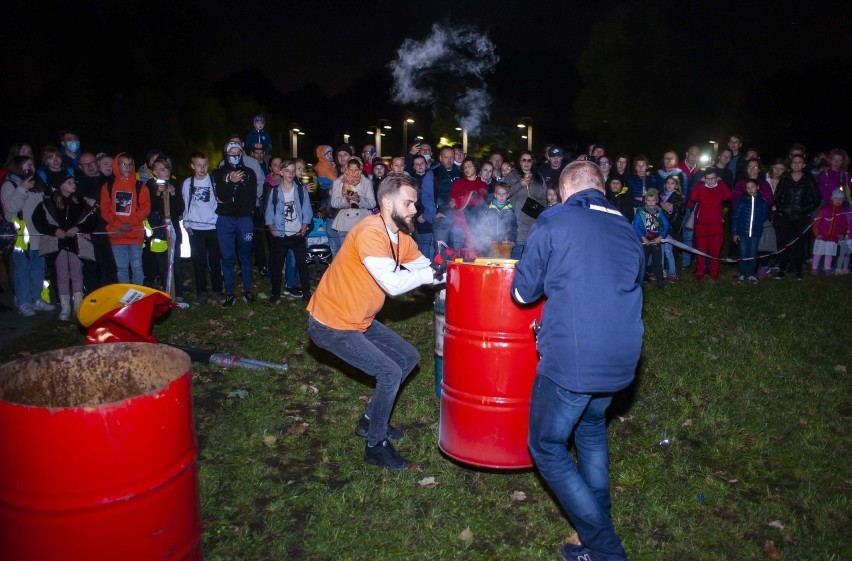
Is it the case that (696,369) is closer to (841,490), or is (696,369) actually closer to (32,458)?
(841,490)

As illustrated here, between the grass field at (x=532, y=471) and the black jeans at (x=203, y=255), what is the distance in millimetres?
1731

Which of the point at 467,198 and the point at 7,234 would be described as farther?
the point at 467,198

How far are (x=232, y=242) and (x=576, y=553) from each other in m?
7.20

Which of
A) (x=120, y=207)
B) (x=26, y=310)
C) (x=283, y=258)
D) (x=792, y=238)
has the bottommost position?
(x=26, y=310)

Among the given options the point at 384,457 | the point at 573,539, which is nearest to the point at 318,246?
the point at 384,457

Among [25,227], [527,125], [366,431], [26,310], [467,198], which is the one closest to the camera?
[366,431]

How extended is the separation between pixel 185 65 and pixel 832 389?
4286 centimetres

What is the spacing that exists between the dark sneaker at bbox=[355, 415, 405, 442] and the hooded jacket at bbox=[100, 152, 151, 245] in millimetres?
5391

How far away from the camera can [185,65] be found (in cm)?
4184

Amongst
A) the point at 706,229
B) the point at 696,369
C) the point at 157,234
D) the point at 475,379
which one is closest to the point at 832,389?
the point at 696,369

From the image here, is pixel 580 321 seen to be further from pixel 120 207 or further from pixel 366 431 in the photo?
pixel 120 207

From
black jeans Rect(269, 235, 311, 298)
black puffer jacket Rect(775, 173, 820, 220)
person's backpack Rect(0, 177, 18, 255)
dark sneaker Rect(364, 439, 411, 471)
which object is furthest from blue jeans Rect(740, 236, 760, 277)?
person's backpack Rect(0, 177, 18, 255)

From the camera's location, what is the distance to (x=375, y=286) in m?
4.52

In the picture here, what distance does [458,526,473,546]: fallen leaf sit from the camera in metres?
4.04
